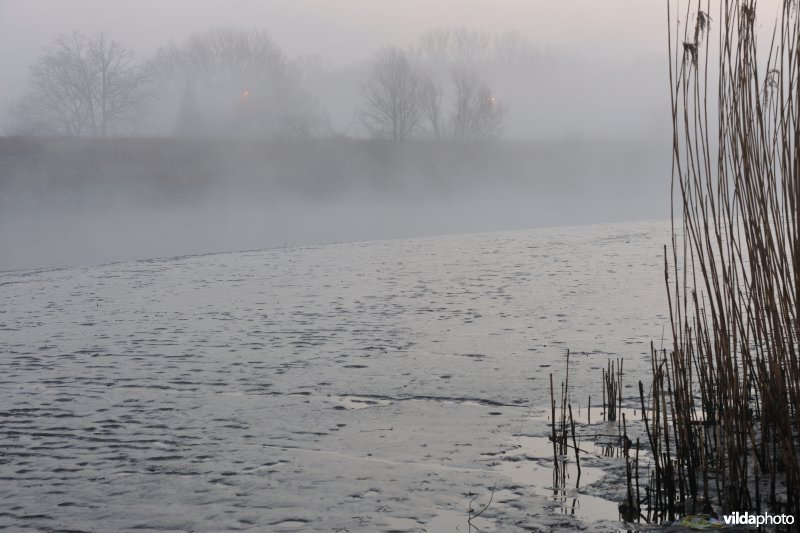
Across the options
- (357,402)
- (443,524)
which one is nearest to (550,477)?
(443,524)

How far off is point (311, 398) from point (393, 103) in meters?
50.2

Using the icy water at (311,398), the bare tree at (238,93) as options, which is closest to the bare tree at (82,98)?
the bare tree at (238,93)

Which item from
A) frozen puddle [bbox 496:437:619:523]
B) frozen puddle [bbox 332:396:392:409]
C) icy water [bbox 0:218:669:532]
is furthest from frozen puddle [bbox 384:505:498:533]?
frozen puddle [bbox 332:396:392:409]

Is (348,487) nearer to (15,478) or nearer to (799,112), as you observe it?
(15,478)

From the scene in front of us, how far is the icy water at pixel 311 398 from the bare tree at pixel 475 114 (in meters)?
43.7

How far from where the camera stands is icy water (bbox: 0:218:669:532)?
11.8ft

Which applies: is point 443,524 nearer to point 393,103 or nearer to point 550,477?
point 550,477

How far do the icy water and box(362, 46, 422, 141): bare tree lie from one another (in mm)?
42455

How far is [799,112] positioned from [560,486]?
1.67m

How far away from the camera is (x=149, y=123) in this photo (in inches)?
2265

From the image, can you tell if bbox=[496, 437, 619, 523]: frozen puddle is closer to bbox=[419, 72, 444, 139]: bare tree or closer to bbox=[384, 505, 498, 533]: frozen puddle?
bbox=[384, 505, 498, 533]: frozen puddle

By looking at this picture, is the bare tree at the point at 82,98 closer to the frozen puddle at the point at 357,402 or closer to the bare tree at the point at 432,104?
the bare tree at the point at 432,104

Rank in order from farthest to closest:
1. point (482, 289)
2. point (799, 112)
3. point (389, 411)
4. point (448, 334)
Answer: point (482, 289) → point (448, 334) → point (389, 411) → point (799, 112)

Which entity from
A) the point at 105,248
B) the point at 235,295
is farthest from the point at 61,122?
the point at 235,295
